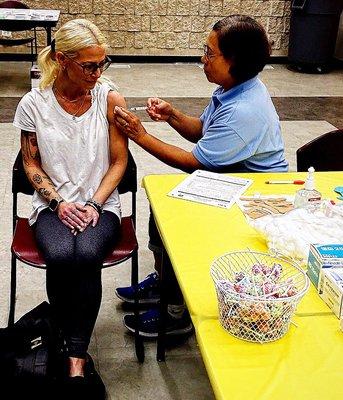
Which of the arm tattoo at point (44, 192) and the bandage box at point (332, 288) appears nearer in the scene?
the bandage box at point (332, 288)

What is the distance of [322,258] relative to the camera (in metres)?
1.45

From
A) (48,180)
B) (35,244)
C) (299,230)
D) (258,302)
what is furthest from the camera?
(48,180)

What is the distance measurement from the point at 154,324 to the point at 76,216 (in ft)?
1.94

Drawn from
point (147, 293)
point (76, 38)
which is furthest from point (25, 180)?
point (147, 293)

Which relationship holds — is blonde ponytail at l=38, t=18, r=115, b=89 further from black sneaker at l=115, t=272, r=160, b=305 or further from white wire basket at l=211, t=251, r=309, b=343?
white wire basket at l=211, t=251, r=309, b=343

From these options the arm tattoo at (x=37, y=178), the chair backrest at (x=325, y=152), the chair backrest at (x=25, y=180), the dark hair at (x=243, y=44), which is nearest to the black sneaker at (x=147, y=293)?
the chair backrest at (x=25, y=180)

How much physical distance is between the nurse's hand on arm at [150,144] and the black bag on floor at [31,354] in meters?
0.74

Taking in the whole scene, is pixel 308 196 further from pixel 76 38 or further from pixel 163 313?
pixel 76 38

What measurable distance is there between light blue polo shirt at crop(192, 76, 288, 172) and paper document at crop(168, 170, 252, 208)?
0.10m

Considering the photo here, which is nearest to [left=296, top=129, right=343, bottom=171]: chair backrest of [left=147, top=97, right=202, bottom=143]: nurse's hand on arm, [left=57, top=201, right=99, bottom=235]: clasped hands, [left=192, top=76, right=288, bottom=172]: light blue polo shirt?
[left=192, top=76, right=288, bottom=172]: light blue polo shirt

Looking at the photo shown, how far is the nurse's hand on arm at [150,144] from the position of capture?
2.28 meters

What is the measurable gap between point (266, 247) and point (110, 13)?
654 cm

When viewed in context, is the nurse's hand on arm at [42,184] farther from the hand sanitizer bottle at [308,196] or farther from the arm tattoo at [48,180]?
the hand sanitizer bottle at [308,196]

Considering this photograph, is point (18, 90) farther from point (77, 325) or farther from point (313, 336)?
point (313, 336)
